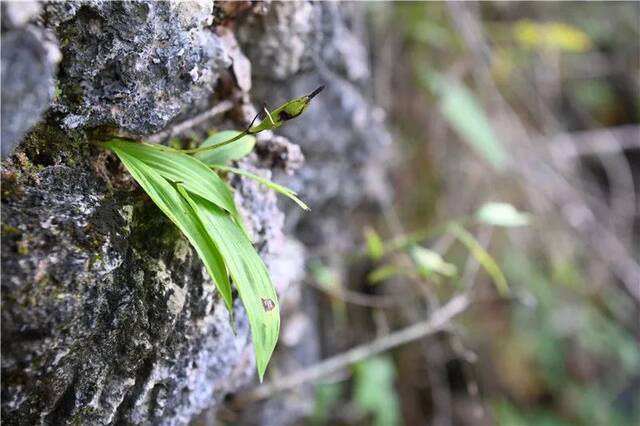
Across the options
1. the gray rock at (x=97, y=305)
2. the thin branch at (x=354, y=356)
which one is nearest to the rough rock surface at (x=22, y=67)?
the gray rock at (x=97, y=305)

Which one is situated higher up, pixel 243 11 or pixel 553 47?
pixel 243 11

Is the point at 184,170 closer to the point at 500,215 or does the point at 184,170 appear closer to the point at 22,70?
the point at 22,70

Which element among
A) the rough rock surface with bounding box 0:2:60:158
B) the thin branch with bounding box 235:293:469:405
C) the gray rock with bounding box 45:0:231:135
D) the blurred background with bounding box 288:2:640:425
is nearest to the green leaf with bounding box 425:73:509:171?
the blurred background with bounding box 288:2:640:425

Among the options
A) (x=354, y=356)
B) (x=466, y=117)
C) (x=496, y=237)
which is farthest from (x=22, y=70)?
(x=496, y=237)

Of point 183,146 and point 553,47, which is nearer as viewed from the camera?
point 183,146

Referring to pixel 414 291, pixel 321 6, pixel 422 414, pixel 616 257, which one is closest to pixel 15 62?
pixel 321 6

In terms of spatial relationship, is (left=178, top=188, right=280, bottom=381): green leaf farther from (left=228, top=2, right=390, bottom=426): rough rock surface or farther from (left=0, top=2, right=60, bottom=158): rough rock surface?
(left=228, top=2, right=390, bottom=426): rough rock surface

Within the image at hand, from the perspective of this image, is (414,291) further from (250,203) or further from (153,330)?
(153,330)

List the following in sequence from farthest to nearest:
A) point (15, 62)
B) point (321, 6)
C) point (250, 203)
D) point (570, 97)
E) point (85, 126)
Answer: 1. point (570, 97)
2. point (321, 6)
3. point (250, 203)
4. point (85, 126)
5. point (15, 62)
